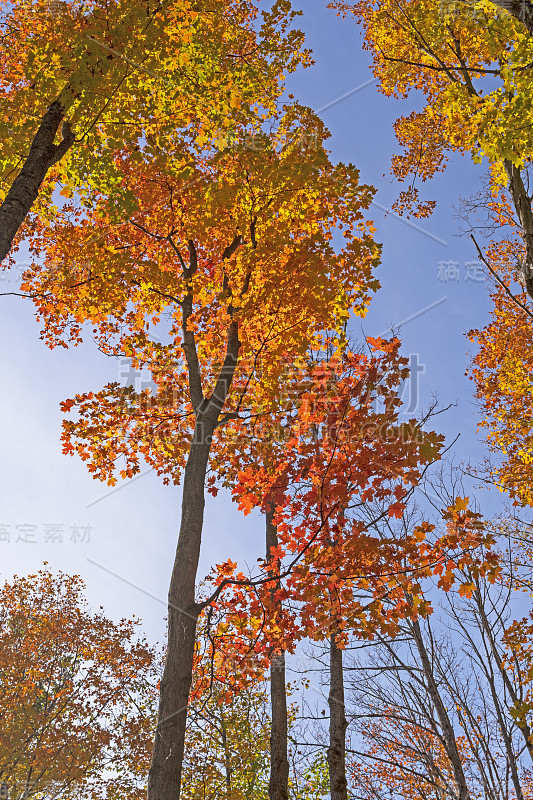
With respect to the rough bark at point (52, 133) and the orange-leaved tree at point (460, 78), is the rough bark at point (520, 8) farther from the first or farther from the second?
the rough bark at point (52, 133)

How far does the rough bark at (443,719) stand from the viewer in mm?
7316

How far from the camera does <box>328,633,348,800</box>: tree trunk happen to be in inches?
290

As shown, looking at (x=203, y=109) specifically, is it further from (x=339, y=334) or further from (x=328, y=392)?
(x=328, y=392)

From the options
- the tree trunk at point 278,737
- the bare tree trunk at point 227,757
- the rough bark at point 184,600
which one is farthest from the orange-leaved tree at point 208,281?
the bare tree trunk at point 227,757

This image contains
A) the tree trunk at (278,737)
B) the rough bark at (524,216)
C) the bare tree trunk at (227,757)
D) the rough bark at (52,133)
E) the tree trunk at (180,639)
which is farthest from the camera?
the bare tree trunk at (227,757)

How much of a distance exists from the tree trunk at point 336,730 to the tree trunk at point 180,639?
9.24ft

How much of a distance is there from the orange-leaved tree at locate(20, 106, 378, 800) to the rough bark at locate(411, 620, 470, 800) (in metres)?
4.69

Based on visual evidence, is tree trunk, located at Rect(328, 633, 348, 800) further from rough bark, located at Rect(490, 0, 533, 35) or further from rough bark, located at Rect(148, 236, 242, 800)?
rough bark, located at Rect(490, 0, 533, 35)

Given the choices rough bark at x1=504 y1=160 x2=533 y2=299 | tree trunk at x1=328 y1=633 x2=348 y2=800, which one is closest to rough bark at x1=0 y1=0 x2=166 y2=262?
rough bark at x1=504 y1=160 x2=533 y2=299

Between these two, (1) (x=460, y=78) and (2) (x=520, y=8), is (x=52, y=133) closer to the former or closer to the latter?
(2) (x=520, y=8)

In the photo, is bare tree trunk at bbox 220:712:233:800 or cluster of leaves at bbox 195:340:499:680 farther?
bare tree trunk at bbox 220:712:233:800

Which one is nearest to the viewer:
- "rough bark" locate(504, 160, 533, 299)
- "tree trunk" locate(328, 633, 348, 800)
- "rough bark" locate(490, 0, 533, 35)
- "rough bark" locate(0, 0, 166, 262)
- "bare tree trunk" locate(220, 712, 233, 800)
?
"rough bark" locate(0, 0, 166, 262)

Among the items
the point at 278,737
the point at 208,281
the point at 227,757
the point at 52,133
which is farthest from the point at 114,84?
the point at 227,757

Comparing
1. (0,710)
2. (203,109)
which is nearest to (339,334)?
(203,109)
